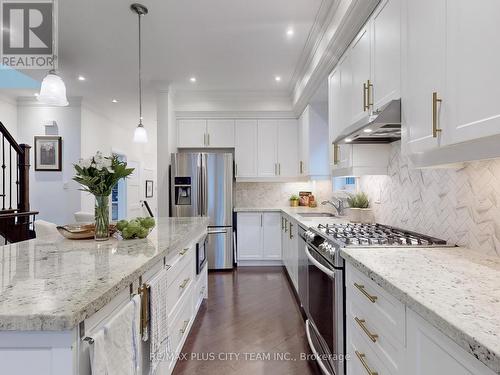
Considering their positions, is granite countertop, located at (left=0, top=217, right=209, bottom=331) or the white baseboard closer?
granite countertop, located at (left=0, top=217, right=209, bottom=331)

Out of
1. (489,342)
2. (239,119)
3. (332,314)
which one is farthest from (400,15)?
(239,119)

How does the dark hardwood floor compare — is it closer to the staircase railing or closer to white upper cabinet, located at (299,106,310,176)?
white upper cabinet, located at (299,106,310,176)

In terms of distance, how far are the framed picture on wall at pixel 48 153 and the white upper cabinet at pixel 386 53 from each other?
5.05 metres

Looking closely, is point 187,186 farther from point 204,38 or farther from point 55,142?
point 55,142

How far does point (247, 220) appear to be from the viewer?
4.28m

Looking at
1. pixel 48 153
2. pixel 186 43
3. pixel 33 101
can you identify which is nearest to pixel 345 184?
pixel 186 43

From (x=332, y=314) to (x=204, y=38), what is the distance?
2817 millimetres

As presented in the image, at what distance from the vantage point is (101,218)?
167 cm

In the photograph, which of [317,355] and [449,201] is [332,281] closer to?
[317,355]

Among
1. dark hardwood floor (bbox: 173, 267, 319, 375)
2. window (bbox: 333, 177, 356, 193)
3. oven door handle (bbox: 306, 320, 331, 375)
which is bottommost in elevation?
dark hardwood floor (bbox: 173, 267, 319, 375)

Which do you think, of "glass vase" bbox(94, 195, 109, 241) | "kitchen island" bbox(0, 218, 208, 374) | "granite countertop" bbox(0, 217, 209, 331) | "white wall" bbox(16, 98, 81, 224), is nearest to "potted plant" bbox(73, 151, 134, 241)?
"glass vase" bbox(94, 195, 109, 241)

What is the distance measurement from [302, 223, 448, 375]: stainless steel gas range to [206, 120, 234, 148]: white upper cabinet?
279 centimetres

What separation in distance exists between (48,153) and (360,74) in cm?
512

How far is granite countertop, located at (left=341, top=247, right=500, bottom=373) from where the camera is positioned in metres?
0.62
